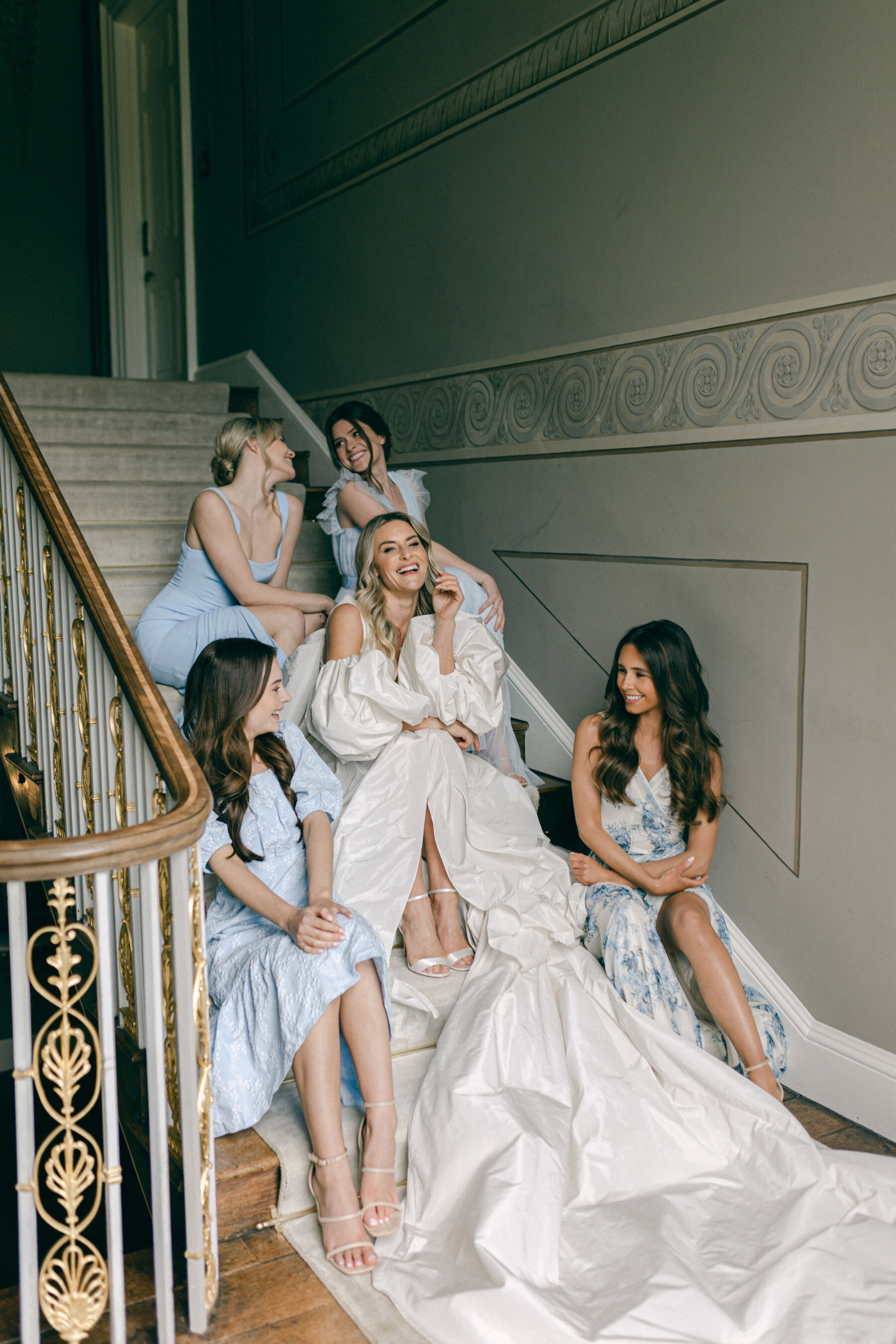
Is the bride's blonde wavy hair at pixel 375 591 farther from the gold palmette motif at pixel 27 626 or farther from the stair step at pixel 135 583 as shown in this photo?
the gold palmette motif at pixel 27 626

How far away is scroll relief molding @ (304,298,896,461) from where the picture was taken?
7.96 ft

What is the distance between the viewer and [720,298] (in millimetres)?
2754

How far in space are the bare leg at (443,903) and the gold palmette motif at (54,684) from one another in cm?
→ 88

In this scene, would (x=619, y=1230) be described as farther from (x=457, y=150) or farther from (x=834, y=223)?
(x=457, y=150)

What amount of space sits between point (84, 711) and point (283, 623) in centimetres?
101

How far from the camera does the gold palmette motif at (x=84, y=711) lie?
229cm

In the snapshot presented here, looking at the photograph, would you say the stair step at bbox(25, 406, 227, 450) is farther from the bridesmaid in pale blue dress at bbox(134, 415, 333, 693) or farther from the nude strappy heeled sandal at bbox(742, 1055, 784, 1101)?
the nude strappy heeled sandal at bbox(742, 1055, 784, 1101)

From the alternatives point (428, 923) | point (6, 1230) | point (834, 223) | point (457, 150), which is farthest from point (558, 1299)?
point (457, 150)

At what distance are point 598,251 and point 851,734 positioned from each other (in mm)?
1570

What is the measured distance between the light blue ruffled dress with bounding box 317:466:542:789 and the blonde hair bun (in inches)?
13.4

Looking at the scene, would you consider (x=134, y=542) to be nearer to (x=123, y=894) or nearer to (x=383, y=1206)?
(x=123, y=894)

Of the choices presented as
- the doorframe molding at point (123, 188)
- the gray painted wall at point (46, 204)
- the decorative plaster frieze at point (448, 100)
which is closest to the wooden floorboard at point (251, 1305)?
the decorative plaster frieze at point (448, 100)

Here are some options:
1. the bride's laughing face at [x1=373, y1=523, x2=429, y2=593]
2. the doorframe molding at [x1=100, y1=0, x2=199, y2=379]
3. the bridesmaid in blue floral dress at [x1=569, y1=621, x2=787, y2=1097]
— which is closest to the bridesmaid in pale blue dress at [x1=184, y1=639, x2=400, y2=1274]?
the bride's laughing face at [x1=373, y1=523, x2=429, y2=593]

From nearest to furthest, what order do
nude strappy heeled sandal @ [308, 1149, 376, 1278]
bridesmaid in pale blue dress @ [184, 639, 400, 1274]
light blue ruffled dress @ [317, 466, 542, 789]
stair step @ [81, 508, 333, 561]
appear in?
nude strappy heeled sandal @ [308, 1149, 376, 1278], bridesmaid in pale blue dress @ [184, 639, 400, 1274], light blue ruffled dress @ [317, 466, 542, 789], stair step @ [81, 508, 333, 561]
